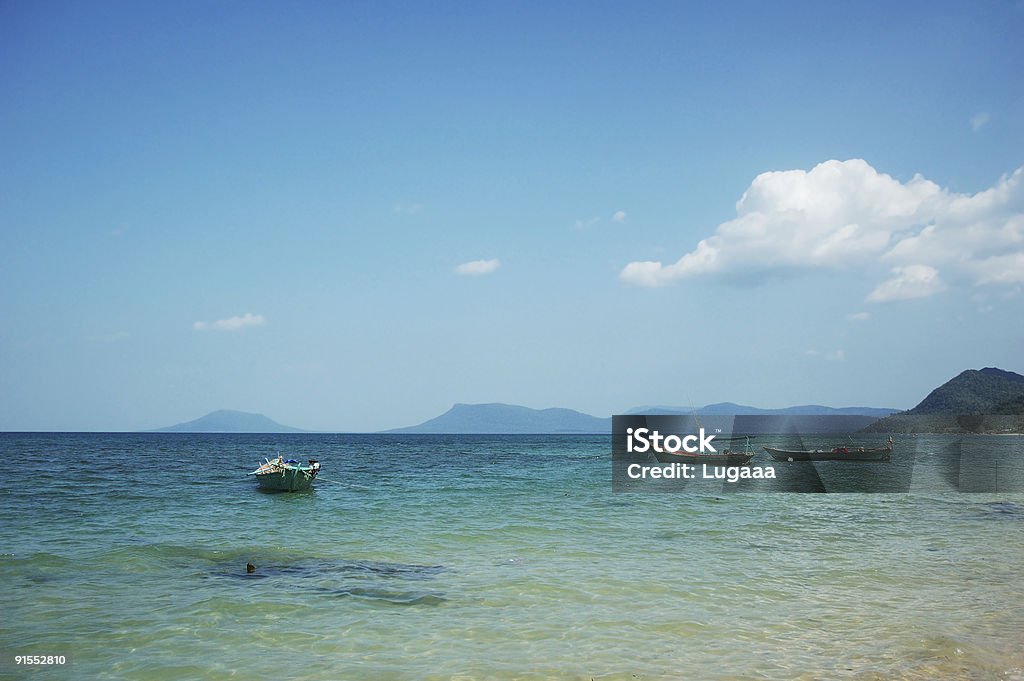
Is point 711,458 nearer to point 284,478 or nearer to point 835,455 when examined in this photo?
point 835,455

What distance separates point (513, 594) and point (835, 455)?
226ft

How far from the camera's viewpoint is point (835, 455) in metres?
73.6

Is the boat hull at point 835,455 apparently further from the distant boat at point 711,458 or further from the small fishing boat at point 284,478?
the small fishing boat at point 284,478

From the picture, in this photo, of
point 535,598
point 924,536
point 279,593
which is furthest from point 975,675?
point 924,536

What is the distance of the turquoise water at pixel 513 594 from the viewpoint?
1075 centimetres

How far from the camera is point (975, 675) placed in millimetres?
9953

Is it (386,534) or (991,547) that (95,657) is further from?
(991,547)

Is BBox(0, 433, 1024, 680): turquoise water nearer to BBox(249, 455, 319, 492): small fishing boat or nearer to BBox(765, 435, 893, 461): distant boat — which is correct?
BBox(249, 455, 319, 492): small fishing boat

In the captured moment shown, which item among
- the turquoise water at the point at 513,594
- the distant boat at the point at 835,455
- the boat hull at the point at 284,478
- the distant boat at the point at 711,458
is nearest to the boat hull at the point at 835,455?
the distant boat at the point at 835,455

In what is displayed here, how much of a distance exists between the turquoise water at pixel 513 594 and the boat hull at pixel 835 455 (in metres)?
46.4

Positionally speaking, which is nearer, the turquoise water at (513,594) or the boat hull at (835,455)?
the turquoise water at (513,594)

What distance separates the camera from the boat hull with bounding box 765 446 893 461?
73.8m

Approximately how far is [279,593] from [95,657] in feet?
13.7

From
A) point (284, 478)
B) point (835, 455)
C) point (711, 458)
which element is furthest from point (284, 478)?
point (835, 455)
